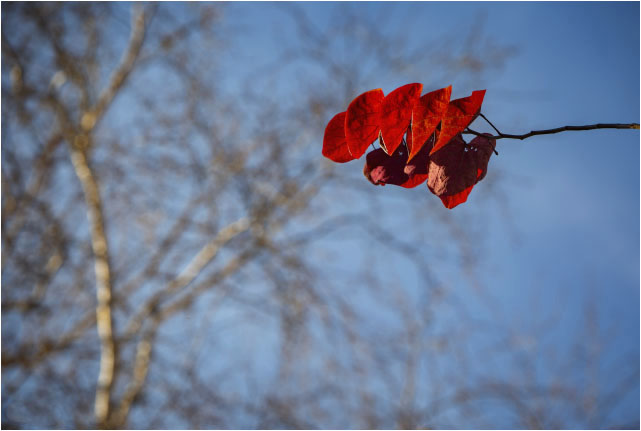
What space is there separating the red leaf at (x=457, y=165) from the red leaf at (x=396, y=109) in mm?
67

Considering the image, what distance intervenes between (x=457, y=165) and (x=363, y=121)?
0.14 m

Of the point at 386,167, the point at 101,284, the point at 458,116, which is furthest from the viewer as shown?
the point at 101,284

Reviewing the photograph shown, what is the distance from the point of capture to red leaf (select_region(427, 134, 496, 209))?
0.62 m

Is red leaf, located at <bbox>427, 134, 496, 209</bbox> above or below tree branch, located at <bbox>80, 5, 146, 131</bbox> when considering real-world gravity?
below

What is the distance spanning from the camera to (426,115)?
594 mm

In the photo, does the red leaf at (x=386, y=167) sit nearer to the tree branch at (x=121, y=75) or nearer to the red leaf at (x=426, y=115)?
the red leaf at (x=426, y=115)

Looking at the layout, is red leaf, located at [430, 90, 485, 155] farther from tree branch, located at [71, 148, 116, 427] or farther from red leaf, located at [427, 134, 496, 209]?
tree branch, located at [71, 148, 116, 427]

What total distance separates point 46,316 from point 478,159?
378 cm

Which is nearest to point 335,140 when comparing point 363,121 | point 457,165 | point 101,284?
point 363,121

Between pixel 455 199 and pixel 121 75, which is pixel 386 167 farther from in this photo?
pixel 121 75

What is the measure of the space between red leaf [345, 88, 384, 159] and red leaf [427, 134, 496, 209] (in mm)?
94

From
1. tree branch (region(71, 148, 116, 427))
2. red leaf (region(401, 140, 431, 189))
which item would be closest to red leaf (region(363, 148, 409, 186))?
red leaf (region(401, 140, 431, 189))

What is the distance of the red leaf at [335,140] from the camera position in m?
0.67

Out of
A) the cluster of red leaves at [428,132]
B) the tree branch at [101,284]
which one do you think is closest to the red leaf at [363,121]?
the cluster of red leaves at [428,132]
